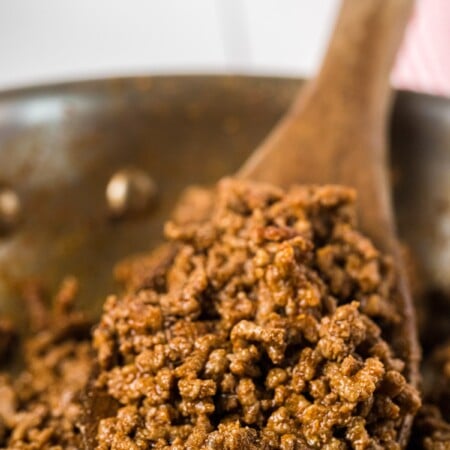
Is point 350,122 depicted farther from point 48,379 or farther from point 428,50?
point 48,379

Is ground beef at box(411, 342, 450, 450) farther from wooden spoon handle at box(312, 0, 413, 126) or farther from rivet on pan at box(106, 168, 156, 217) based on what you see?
rivet on pan at box(106, 168, 156, 217)

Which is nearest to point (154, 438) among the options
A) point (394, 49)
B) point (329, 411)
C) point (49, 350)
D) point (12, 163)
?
point (329, 411)

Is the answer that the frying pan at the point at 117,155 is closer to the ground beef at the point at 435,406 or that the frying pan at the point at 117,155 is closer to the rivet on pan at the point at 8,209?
the rivet on pan at the point at 8,209

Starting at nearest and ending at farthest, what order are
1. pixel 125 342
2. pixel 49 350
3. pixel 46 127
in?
pixel 125 342 → pixel 49 350 → pixel 46 127

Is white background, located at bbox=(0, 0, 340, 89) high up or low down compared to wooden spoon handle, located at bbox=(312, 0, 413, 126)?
down

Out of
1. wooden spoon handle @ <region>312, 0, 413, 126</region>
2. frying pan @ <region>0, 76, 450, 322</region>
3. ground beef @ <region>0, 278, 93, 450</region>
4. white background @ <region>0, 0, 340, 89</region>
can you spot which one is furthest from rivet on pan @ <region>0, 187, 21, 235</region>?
white background @ <region>0, 0, 340, 89</region>

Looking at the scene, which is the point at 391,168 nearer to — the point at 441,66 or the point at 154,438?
the point at 441,66
